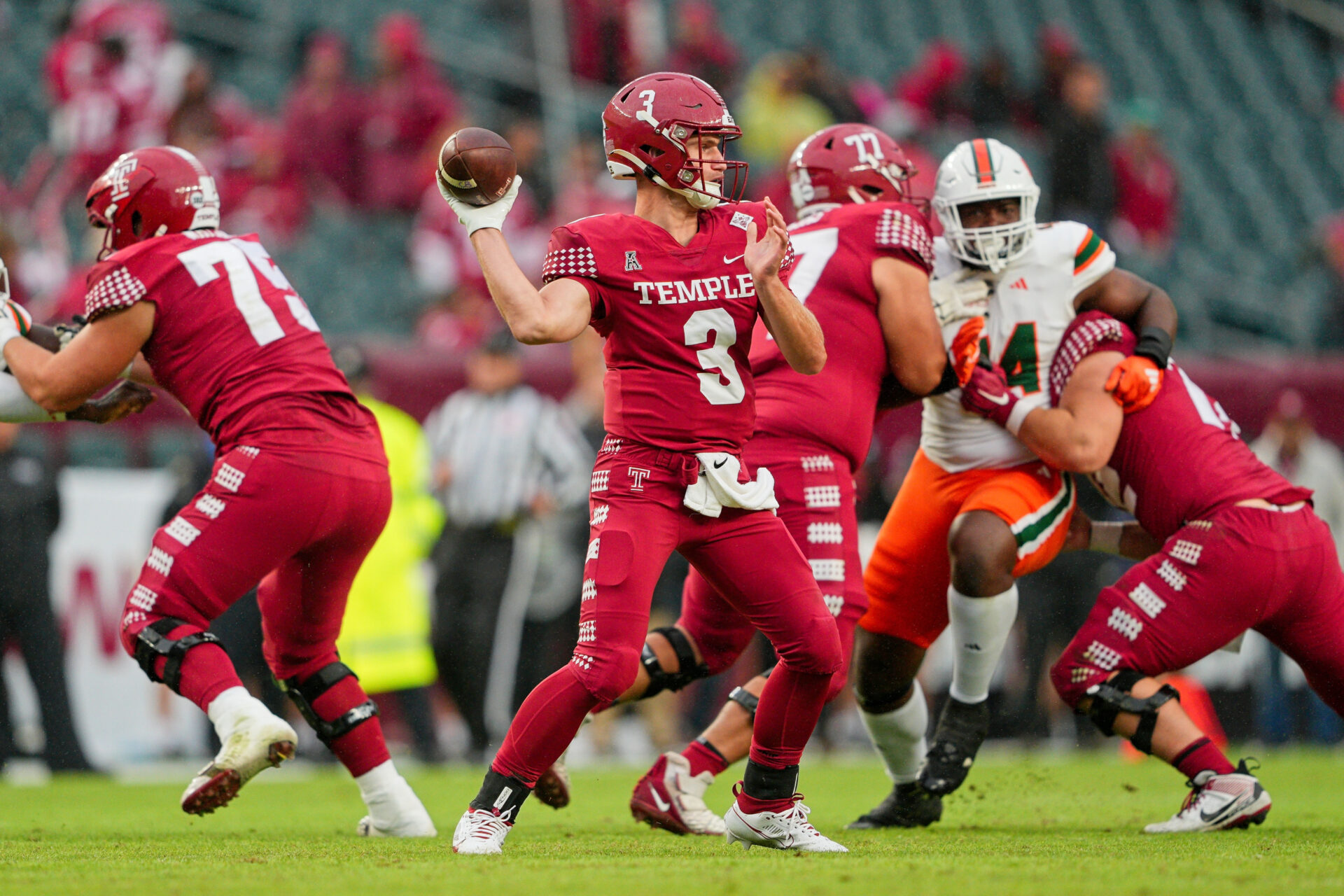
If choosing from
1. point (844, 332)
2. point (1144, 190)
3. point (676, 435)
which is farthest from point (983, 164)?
point (1144, 190)

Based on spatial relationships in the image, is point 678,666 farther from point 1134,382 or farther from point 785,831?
point 1134,382

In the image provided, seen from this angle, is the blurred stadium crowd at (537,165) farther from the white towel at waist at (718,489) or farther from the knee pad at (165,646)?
the white towel at waist at (718,489)

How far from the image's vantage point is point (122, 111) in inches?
469

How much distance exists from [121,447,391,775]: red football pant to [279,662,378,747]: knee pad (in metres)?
0.19

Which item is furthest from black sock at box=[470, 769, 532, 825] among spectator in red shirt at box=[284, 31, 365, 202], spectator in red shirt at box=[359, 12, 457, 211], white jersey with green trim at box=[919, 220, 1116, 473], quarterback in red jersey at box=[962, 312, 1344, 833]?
spectator in red shirt at box=[284, 31, 365, 202]

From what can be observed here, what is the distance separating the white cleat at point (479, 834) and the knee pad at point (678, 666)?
1.07 m

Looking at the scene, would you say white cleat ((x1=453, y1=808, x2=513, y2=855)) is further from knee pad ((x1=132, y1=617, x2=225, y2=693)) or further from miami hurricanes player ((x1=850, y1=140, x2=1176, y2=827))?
miami hurricanes player ((x1=850, y1=140, x2=1176, y2=827))

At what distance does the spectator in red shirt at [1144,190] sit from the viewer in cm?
1270

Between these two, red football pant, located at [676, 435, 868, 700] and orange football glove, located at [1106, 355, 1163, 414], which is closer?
red football pant, located at [676, 435, 868, 700]

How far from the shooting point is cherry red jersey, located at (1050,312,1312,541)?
5207 millimetres

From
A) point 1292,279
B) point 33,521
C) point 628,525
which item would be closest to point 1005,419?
point 628,525

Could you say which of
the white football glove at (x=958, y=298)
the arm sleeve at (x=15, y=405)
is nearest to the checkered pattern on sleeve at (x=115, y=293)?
the arm sleeve at (x=15, y=405)

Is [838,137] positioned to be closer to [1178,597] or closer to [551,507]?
[1178,597]

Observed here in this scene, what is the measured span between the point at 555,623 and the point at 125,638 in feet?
15.6
